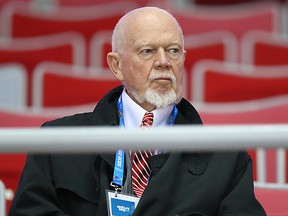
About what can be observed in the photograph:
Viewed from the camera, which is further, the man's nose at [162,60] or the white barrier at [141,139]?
the man's nose at [162,60]

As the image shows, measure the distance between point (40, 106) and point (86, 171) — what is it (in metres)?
1.93

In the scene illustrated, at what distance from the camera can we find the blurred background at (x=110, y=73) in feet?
10.2

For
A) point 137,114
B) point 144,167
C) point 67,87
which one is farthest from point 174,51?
point 67,87

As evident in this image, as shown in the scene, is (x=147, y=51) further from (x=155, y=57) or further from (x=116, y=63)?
(x=116, y=63)

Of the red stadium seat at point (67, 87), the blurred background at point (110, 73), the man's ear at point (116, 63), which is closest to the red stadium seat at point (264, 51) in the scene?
the blurred background at point (110, 73)

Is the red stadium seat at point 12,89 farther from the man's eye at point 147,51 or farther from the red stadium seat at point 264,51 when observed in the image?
the man's eye at point 147,51

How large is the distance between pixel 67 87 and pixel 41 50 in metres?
0.91

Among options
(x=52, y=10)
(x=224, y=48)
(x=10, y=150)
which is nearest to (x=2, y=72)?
(x=224, y=48)

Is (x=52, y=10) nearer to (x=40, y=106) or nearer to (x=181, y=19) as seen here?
(x=181, y=19)

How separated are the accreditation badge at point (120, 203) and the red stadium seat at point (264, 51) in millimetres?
2830

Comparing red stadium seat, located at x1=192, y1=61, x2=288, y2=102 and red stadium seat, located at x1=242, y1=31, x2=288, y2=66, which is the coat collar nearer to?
red stadium seat, located at x1=192, y1=61, x2=288, y2=102

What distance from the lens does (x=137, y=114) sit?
2279 mm

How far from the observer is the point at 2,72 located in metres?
4.32

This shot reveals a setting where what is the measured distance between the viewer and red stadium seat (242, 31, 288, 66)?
4.85 meters
